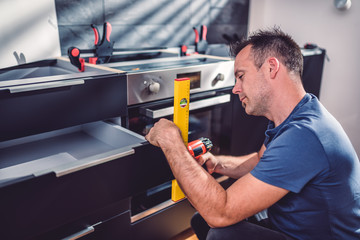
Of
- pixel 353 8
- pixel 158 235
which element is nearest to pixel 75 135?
pixel 158 235

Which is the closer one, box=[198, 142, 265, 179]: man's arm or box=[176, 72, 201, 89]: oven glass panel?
box=[198, 142, 265, 179]: man's arm

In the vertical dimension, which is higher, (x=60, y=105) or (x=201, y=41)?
(x=201, y=41)

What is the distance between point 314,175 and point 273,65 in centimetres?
39

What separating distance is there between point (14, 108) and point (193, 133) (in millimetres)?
965

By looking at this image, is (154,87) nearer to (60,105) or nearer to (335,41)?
(60,105)

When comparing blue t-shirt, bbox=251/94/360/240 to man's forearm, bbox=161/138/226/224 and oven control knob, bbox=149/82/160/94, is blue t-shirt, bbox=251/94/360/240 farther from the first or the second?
oven control knob, bbox=149/82/160/94

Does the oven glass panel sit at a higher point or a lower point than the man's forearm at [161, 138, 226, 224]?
higher

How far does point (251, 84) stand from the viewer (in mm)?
1120

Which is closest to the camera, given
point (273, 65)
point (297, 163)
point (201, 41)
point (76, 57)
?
point (297, 163)

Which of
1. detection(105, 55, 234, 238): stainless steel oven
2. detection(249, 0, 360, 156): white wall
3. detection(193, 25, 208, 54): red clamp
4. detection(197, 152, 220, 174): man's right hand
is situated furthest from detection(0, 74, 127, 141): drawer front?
detection(249, 0, 360, 156): white wall

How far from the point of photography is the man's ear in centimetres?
106

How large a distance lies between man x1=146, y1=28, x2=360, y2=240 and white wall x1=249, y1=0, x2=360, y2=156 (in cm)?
152

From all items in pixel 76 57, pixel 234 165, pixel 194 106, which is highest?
pixel 76 57

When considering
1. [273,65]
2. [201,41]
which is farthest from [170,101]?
[201,41]
